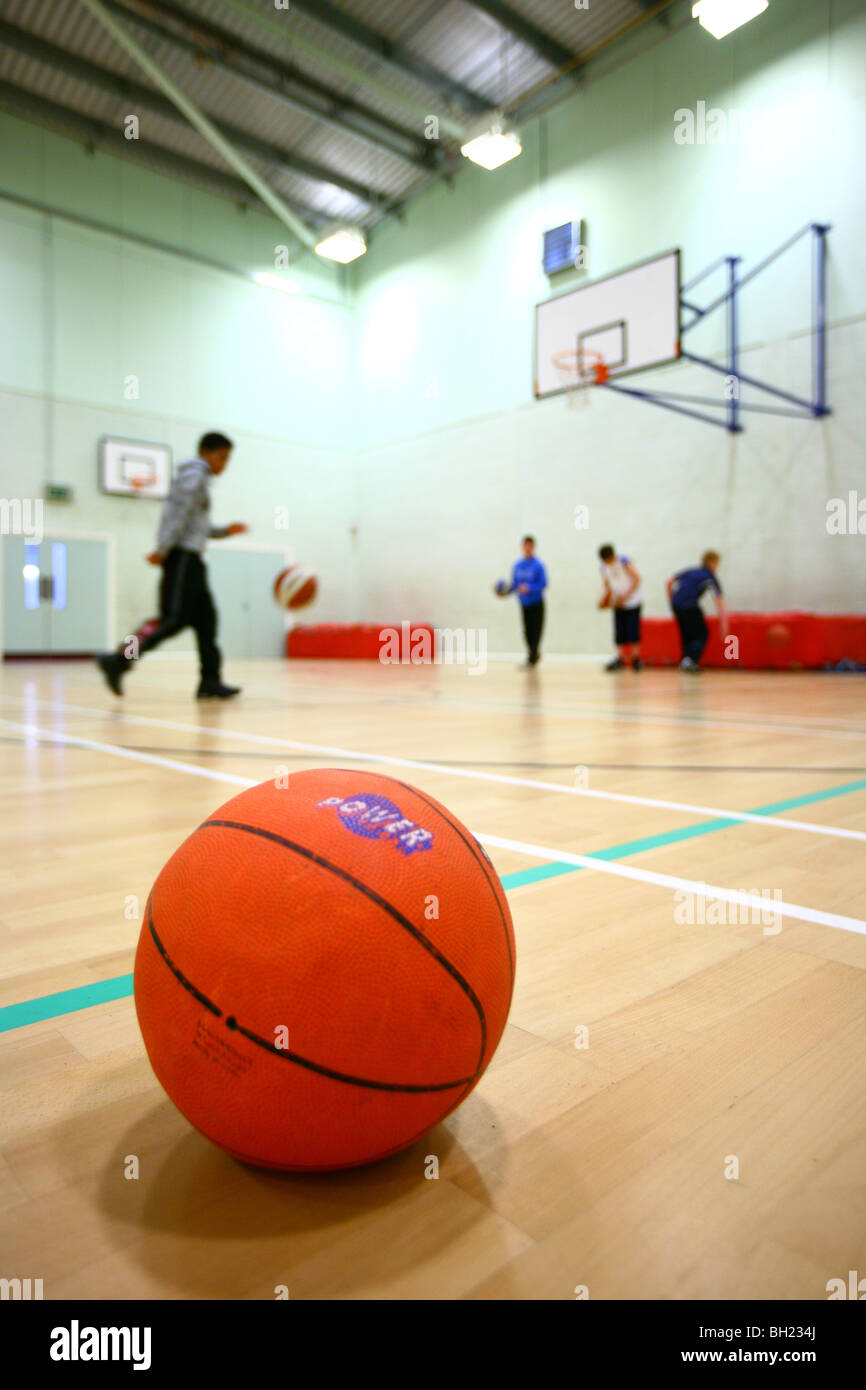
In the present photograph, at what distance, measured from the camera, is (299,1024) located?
34.3 inches

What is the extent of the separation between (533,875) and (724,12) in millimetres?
11952

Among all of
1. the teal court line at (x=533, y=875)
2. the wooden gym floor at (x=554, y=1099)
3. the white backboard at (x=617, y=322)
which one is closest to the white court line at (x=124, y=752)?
the wooden gym floor at (x=554, y=1099)

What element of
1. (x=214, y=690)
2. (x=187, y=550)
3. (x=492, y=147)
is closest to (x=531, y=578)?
(x=214, y=690)

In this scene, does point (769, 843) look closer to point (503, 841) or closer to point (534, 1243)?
point (503, 841)

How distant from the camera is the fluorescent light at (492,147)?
13086mm

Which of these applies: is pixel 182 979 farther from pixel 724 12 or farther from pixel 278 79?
pixel 278 79

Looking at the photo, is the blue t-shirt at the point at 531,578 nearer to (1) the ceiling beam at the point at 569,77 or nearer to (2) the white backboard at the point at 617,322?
(2) the white backboard at the point at 617,322

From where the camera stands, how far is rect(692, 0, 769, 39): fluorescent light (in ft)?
32.8

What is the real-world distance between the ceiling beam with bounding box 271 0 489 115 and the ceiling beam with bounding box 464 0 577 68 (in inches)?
52.5

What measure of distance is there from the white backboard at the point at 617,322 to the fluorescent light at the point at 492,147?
2161 millimetres

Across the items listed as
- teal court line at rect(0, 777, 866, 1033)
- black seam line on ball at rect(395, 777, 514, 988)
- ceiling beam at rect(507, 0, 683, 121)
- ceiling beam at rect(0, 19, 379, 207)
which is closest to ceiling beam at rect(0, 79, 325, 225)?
ceiling beam at rect(0, 19, 379, 207)

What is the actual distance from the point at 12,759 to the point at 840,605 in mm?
10634

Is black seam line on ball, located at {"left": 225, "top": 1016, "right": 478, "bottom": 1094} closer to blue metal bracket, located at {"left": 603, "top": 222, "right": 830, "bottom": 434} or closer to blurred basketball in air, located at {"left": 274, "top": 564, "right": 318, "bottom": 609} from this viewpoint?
blue metal bracket, located at {"left": 603, "top": 222, "right": 830, "bottom": 434}

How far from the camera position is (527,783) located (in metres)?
3.26
